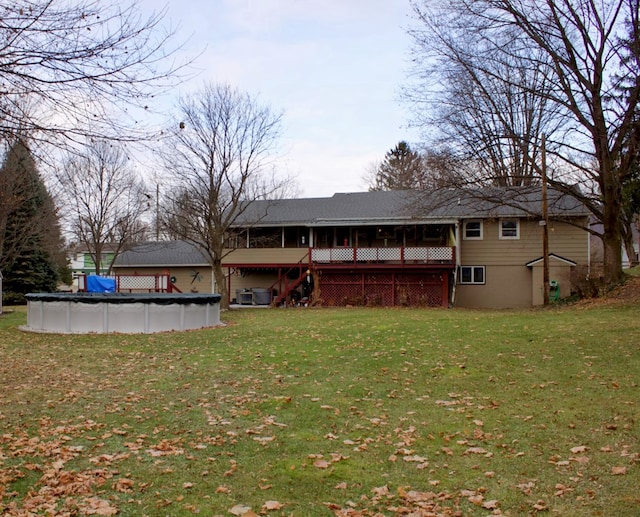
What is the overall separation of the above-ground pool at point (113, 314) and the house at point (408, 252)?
35.0 feet

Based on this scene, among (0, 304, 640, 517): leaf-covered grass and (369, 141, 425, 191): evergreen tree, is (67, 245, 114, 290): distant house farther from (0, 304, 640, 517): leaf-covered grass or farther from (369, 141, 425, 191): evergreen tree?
(0, 304, 640, 517): leaf-covered grass

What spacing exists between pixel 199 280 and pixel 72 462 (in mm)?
29697

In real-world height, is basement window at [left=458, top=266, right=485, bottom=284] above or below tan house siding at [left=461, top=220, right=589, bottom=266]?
below

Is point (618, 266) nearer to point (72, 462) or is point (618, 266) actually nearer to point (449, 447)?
point (449, 447)

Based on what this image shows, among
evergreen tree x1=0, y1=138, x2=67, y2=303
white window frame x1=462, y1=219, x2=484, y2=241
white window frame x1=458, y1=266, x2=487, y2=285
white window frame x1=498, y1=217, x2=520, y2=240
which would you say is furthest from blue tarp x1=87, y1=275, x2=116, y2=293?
white window frame x1=498, y1=217, x2=520, y2=240

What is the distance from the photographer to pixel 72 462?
5.11m

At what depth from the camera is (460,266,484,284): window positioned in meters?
28.4

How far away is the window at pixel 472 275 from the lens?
93.2 ft

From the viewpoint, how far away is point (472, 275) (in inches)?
1120

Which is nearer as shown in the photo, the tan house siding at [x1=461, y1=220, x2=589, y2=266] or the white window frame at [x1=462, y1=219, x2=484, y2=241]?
the tan house siding at [x1=461, y1=220, x2=589, y2=266]

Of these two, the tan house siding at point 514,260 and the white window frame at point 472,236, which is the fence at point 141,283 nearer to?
the tan house siding at point 514,260

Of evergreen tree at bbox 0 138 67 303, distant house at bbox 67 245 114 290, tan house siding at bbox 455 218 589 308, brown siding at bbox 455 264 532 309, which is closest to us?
tan house siding at bbox 455 218 589 308

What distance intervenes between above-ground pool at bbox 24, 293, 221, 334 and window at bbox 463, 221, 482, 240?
16.6 meters

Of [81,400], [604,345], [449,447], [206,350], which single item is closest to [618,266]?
[604,345]
